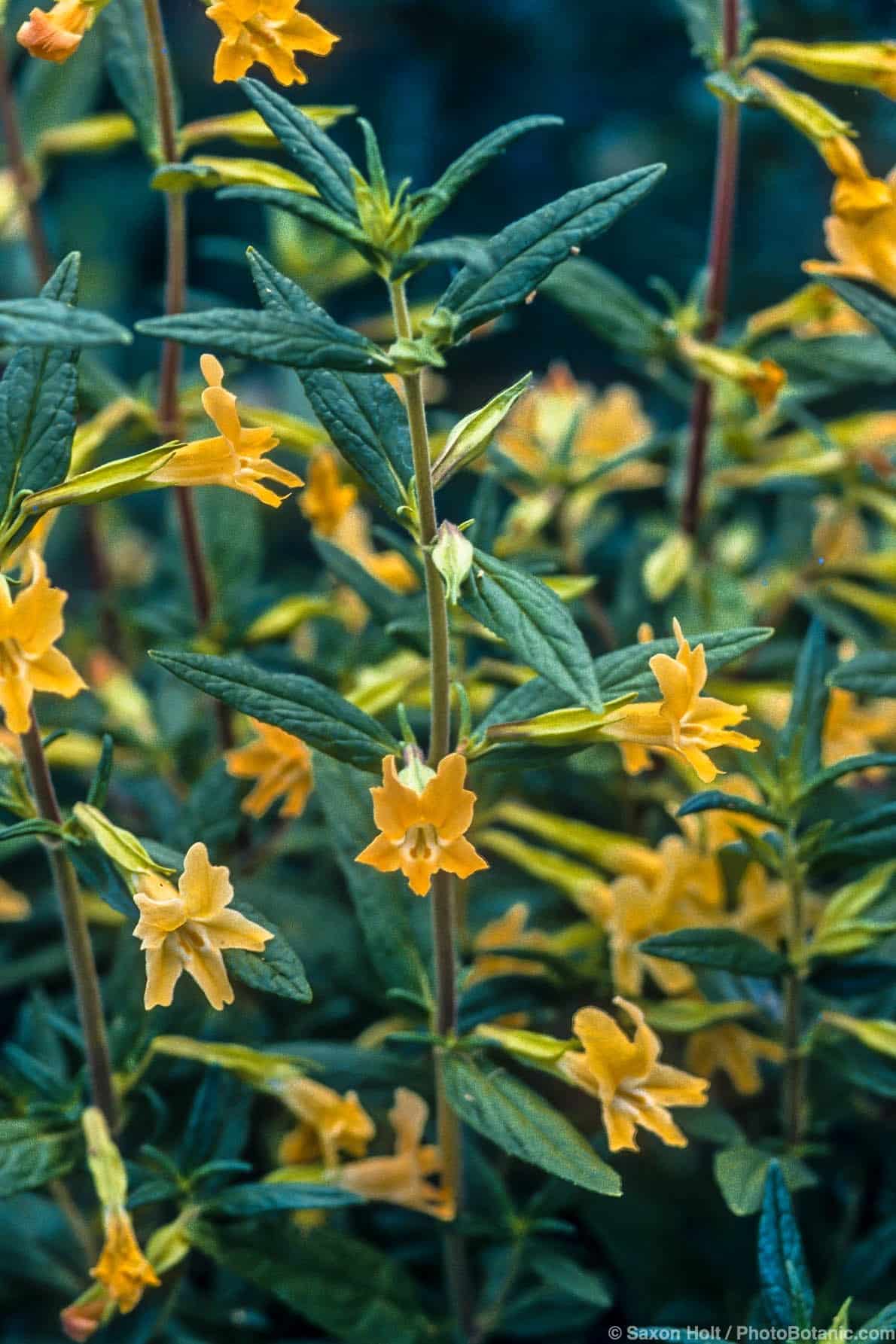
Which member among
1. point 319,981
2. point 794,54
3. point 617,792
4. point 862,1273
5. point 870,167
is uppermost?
point 870,167

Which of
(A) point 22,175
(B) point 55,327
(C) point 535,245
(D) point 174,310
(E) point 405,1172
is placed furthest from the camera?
(A) point 22,175

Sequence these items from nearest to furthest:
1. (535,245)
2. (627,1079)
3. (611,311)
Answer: (535,245)
(627,1079)
(611,311)

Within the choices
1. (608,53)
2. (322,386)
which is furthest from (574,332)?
(322,386)

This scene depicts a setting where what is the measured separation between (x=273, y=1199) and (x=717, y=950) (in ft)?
1.05

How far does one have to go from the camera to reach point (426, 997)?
97 cm

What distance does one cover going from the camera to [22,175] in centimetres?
134

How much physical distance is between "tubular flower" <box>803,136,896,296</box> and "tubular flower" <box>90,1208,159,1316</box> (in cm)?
78

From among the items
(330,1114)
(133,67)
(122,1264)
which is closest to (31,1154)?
(122,1264)

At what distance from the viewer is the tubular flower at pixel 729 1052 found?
1.06 metres

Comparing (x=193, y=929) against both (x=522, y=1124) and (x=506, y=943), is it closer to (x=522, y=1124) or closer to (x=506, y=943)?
(x=522, y=1124)

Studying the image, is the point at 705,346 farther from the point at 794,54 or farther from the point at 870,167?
the point at 870,167

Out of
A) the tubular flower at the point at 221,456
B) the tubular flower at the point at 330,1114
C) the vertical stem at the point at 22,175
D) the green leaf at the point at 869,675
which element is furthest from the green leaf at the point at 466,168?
the vertical stem at the point at 22,175

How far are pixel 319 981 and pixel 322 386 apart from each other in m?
0.58

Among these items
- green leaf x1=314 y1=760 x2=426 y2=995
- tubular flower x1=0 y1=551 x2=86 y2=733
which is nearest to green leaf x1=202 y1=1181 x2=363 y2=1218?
green leaf x1=314 y1=760 x2=426 y2=995
